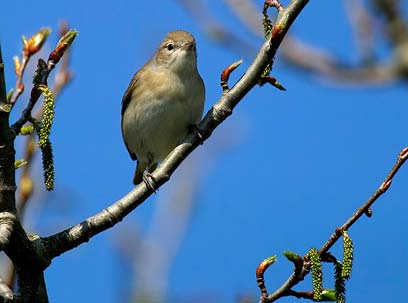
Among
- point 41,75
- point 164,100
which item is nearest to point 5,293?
point 41,75

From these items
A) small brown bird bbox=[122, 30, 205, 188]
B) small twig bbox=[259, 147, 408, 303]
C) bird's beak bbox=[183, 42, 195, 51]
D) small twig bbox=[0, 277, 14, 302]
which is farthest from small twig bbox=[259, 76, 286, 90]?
bird's beak bbox=[183, 42, 195, 51]

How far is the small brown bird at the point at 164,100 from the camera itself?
5.07 metres

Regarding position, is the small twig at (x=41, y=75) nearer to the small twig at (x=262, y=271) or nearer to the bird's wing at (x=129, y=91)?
the small twig at (x=262, y=271)

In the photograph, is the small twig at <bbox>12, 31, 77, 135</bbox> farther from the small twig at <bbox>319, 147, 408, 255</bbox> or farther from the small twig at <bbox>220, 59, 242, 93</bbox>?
the small twig at <bbox>319, 147, 408, 255</bbox>

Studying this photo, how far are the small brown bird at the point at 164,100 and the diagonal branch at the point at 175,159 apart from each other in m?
1.96

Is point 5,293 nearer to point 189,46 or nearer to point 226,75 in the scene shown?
point 226,75

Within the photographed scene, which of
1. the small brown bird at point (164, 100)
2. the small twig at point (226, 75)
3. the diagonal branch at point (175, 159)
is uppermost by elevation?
the small brown bird at point (164, 100)

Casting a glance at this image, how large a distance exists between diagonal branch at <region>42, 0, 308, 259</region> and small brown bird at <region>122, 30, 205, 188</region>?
1.96 meters

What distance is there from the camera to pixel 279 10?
8.83 ft

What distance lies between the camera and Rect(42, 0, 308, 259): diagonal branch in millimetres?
2609

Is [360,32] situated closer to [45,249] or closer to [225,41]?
[225,41]

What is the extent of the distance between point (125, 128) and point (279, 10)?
325cm

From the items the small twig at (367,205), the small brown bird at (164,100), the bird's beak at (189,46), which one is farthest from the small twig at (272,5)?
the bird's beak at (189,46)

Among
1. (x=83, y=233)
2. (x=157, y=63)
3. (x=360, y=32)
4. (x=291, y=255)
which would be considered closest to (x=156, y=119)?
(x=157, y=63)
